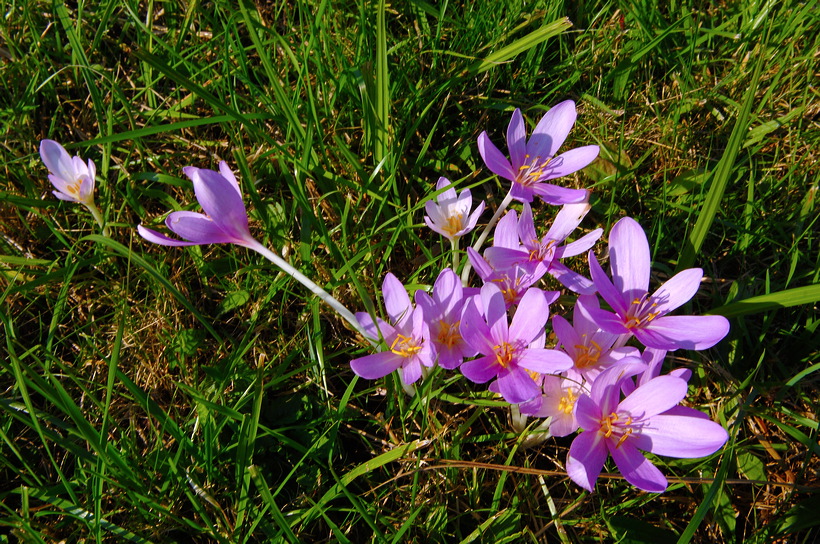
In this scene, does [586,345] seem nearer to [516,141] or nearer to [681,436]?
[681,436]

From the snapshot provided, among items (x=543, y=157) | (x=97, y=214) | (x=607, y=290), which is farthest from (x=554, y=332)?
(x=97, y=214)

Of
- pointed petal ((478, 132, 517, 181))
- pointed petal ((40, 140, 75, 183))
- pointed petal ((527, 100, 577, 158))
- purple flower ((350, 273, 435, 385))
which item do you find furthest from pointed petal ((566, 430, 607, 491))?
pointed petal ((40, 140, 75, 183))

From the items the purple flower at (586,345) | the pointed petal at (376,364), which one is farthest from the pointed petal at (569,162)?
the pointed petal at (376,364)

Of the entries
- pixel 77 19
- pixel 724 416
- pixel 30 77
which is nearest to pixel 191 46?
pixel 77 19

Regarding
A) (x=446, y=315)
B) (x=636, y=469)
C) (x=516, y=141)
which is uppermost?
(x=516, y=141)

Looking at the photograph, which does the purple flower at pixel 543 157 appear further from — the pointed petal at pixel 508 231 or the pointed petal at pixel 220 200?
the pointed petal at pixel 220 200

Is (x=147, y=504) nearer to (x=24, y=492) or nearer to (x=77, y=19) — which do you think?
(x=24, y=492)
